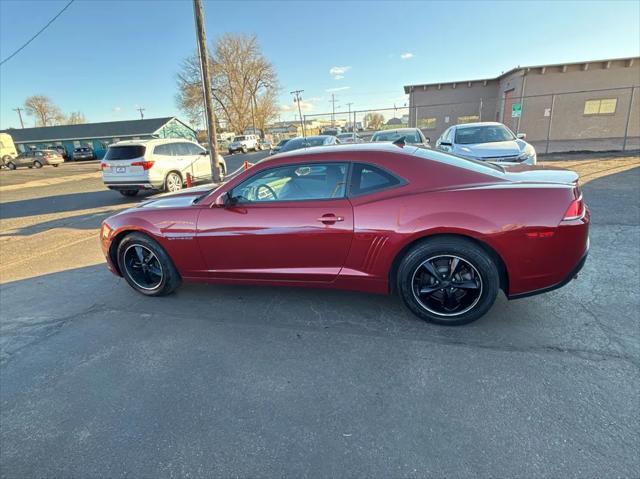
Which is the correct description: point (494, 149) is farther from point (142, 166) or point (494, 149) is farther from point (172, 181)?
point (142, 166)

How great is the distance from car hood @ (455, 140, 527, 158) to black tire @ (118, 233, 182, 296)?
6614 mm

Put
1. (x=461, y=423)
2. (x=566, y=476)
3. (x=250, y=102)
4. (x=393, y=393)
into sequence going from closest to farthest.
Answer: (x=566, y=476), (x=461, y=423), (x=393, y=393), (x=250, y=102)

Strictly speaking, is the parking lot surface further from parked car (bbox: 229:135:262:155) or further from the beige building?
parked car (bbox: 229:135:262:155)

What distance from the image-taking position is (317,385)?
240cm

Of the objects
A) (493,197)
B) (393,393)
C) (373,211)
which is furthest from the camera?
(373,211)

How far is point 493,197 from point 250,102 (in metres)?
57.5

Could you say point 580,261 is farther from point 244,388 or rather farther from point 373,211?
point 244,388

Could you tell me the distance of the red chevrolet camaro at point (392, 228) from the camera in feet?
8.75

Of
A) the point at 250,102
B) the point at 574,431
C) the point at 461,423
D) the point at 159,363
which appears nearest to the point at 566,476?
the point at 574,431

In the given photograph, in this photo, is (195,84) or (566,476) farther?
(195,84)

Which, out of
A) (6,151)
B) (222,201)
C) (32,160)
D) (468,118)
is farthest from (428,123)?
(6,151)

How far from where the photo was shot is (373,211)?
2877 mm

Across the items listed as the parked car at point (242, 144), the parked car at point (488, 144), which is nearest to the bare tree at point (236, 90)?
the parked car at point (242, 144)

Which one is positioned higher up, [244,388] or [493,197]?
[493,197]
